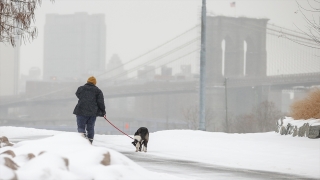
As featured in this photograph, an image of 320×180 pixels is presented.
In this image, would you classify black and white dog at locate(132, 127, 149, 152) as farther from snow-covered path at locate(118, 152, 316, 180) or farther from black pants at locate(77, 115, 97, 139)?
snow-covered path at locate(118, 152, 316, 180)

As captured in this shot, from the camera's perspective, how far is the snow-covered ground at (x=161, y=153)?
722 centimetres

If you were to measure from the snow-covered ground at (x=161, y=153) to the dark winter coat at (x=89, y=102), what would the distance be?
2.62 ft

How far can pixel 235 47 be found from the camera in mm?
128500

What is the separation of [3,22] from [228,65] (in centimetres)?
11094

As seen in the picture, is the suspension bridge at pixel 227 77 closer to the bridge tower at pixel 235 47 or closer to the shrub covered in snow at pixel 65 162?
the bridge tower at pixel 235 47

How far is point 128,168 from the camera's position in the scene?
7.78 m

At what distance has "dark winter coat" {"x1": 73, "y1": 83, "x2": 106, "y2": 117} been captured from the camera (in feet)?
45.1

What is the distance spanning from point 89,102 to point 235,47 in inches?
4564

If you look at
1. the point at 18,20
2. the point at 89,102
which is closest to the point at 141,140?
the point at 89,102

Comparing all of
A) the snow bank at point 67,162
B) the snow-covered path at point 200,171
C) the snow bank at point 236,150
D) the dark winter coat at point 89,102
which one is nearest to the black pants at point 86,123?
the dark winter coat at point 89,102

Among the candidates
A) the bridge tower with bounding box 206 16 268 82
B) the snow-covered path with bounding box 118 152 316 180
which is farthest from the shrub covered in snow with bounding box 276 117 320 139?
the bridge tower with bounding box 206 16 268 82

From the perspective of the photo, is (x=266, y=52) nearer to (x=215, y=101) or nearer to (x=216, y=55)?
(x=216, y=55)

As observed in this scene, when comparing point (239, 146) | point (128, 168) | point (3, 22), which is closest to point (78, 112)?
point (3, 22)

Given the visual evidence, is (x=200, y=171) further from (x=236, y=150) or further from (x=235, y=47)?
(x=235, y=47)
